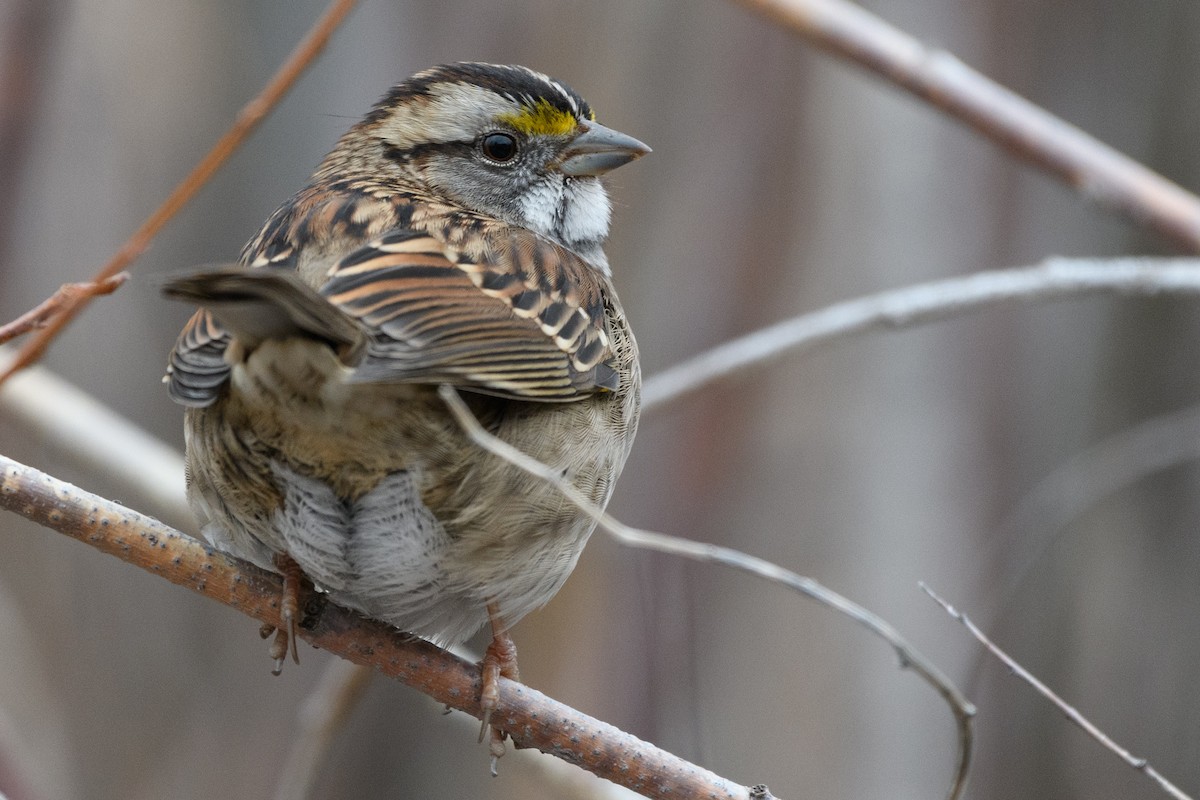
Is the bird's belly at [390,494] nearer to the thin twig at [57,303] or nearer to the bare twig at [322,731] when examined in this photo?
the thin twig at [57,303]

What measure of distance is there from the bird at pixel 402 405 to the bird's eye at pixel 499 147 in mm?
293

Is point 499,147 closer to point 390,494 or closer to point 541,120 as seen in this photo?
point 541,120

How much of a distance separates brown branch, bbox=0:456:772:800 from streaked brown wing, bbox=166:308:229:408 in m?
0.21

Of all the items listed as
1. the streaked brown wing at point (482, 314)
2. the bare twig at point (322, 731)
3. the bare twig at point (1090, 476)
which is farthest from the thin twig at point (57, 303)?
the bare twig at point (1090, 476)

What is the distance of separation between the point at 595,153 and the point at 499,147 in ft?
0.76

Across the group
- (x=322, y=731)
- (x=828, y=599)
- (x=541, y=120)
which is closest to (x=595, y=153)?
(x=541, y=120)

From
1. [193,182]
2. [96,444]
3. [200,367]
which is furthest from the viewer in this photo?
[96,444]

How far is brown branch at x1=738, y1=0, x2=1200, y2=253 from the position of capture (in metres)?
3.47

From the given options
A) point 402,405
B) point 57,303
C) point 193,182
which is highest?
point 193,182

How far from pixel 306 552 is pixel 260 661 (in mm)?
3619

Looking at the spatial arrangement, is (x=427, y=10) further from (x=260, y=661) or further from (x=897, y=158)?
(x=260, y=661)

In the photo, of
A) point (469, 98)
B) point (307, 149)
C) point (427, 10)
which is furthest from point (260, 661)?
point (469, 98)

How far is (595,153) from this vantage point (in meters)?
3.34

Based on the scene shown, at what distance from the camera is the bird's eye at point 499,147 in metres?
3.33
